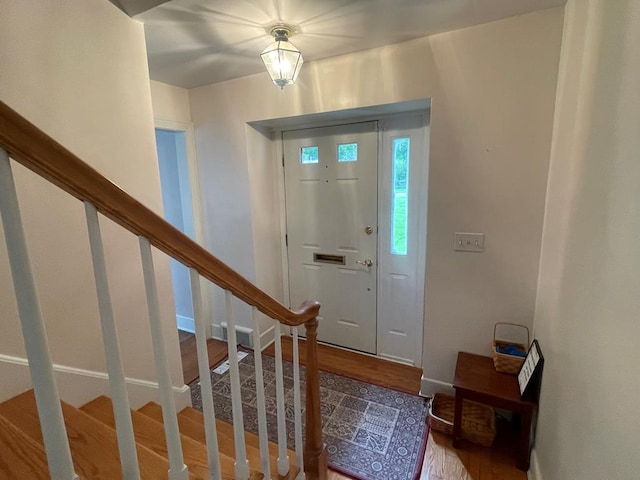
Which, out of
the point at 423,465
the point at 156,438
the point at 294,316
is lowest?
the point at 423,465

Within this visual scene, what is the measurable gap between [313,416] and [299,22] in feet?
6.53

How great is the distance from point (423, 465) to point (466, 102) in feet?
6.82

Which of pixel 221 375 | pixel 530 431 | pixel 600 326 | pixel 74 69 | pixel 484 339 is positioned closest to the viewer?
pixel 600 326

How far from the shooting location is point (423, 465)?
170 cm

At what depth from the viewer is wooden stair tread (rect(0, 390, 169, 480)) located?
889 millimetres

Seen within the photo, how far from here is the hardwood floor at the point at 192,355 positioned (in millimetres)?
2545

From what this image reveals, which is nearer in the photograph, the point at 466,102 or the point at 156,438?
the point at 156,438

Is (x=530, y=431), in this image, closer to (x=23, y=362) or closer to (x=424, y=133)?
(x=424, y=133)

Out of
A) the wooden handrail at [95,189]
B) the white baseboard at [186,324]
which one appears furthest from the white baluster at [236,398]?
the white baseboard at [186,324]

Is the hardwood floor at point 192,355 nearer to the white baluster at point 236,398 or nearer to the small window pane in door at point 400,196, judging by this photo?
the white baluster at point 236,398

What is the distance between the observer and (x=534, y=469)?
1552 mm

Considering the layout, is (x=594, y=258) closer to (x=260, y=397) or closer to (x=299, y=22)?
(x=260, y=397)

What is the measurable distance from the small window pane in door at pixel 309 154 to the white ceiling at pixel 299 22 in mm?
749

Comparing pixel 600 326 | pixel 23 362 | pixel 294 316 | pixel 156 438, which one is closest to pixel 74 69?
pixel 23 362
